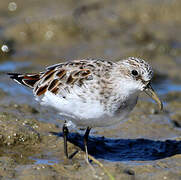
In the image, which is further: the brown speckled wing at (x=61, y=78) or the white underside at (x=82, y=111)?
the brown speckled wing at (x=61, y=78)

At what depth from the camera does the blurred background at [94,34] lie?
11.8m

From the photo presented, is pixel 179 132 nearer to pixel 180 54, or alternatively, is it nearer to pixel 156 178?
pixel 156 178

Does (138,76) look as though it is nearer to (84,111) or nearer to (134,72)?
(134,72)

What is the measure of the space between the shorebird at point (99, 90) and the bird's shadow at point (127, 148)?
38.1 inches

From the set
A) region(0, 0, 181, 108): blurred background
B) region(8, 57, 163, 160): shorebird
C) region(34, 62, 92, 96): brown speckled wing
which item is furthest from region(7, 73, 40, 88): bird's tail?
region(0, 0, 181, 108): blurred background

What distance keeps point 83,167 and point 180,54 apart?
6.92 m

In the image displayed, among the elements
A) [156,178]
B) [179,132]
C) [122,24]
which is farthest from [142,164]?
[122,24]

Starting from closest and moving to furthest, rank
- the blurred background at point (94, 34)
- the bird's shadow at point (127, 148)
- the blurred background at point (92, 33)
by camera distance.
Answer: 1. the bird's shadow at point (127, 148)
2. the blurred background at point (94, 34)
3. the blurred background at point (92, 33)

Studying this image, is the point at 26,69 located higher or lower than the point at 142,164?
lower

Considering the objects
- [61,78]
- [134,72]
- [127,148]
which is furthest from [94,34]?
[134,72]

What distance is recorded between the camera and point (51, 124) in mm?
7879

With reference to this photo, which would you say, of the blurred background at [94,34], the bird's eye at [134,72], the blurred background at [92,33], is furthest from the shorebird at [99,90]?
the blurred background at [92,33]

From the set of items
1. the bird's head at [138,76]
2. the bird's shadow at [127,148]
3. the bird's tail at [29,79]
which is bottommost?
the bird's shadow at [127,148]

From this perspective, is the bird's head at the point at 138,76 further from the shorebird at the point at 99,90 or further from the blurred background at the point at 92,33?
the blurred background at the point at 92,33
